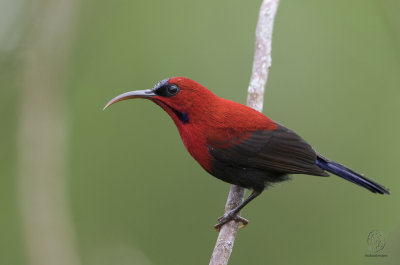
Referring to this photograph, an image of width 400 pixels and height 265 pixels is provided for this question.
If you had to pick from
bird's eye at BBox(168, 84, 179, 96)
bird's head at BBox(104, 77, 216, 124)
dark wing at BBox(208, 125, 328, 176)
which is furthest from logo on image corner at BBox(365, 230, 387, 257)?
bird's eye at BBox(168, 84, 179, 96)

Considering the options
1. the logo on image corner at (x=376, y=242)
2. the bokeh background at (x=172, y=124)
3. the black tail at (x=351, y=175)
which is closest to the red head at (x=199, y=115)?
the black tail at (x=351, y=175)

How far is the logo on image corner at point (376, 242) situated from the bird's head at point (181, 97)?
1.81m

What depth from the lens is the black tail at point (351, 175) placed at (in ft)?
13.9

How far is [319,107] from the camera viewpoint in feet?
19.7

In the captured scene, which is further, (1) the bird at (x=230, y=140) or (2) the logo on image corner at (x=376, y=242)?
(2) the logo on image corner at (x=376, y=242)

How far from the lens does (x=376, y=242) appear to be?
463 cm

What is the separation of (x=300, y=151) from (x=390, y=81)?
2.26 meters

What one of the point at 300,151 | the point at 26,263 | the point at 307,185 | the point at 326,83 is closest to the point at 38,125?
the point at 26,263

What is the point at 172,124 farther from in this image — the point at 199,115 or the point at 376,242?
the point at 376,242

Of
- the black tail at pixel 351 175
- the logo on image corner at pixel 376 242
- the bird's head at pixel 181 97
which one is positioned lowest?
the logo on image corner at pixel 376 242

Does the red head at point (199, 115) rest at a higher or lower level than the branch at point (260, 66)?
lower

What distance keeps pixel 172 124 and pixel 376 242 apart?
229cm

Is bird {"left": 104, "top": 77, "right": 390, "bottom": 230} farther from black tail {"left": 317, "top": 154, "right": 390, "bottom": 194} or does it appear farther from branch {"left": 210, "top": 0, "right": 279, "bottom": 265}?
branch {"left": 210, "top": 0, "right": 279, "bottom": 265}

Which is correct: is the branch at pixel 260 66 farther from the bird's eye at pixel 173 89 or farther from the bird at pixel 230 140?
the bird's eye at pixel 173 89
